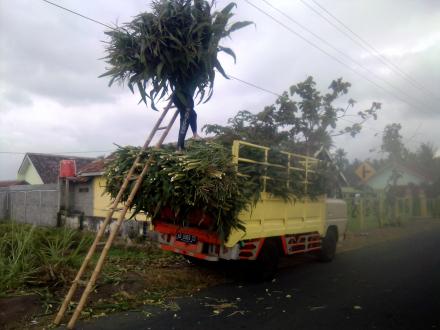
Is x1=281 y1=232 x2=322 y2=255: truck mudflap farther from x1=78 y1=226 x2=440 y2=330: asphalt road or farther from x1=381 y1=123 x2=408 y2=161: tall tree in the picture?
x1=381 y1=123 x2=408 y2=161: tall tree

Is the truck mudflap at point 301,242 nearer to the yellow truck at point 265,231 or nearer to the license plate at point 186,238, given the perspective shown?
the yellow truck at point 265,231

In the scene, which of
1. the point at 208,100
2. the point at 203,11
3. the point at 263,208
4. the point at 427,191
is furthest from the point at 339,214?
the point at 427,191

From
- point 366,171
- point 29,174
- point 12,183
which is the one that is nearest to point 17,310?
point 366,171

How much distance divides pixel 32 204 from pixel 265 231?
14.8 meters

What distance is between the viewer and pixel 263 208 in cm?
716

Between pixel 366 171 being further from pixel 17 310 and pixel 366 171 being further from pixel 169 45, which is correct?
pixel 17 310

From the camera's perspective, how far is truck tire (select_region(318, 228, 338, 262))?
32.0 feet

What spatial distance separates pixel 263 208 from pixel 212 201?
5.51ft

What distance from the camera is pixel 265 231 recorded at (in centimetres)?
727

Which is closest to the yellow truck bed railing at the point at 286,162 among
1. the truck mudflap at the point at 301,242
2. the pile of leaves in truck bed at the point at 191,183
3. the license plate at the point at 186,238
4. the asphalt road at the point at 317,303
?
the pile of leaves in truck bed at the point at 191,183

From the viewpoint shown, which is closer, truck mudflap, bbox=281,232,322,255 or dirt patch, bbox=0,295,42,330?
dirt patch, bbox=0,295,42,330

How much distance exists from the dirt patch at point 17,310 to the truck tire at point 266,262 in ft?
12.3

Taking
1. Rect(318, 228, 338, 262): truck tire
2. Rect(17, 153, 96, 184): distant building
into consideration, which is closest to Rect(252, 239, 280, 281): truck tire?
Rect(318, 228, 338, 262): truck tire

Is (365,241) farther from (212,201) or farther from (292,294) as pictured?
(212,201)
